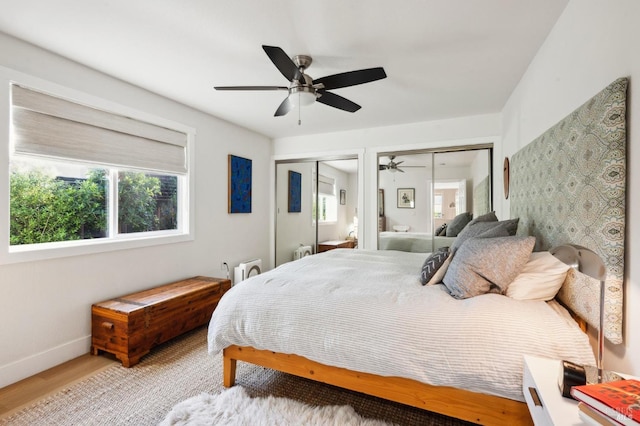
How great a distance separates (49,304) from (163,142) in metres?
1.77

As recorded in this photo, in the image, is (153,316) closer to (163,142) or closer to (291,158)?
(163,142)

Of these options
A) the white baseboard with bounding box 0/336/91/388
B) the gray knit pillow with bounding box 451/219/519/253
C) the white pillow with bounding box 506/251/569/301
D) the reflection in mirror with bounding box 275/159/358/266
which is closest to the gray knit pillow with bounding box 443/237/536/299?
the white pillow with bounding box 506/251/569/301

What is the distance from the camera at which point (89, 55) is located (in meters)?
2.31

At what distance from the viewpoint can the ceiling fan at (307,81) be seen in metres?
1.99

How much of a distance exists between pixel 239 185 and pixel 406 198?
2407 mm

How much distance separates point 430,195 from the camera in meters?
4.04

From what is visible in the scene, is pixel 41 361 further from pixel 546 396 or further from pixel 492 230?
pixel 492 230

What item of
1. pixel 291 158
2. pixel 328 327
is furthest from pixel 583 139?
pixel 291 158

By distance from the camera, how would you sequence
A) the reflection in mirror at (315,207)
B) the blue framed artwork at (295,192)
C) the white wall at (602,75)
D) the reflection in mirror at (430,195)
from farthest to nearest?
the blue framed artwork at (295,192) < the reflection in mirror at (315,207) < the reflection in mirror at (430,195) < the white wall at (602,75)

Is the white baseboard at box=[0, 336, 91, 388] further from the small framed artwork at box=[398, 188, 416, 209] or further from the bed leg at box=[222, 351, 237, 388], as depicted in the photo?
the small framed artwork at box=[398, 188, 416, 209]

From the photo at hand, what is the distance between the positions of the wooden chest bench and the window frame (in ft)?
1.64

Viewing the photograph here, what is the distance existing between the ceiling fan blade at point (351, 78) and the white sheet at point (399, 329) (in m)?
1.40

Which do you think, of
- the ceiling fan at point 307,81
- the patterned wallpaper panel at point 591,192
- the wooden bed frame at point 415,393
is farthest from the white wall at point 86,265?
the patterned wallpaper panel at point 591,192

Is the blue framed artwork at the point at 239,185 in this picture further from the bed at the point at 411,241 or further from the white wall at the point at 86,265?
the bed at the point at 411,241
